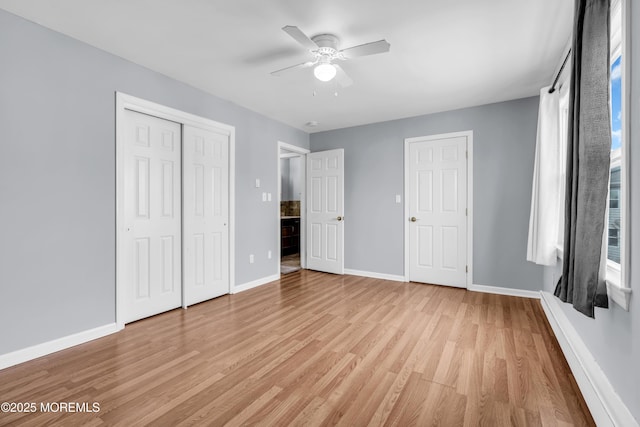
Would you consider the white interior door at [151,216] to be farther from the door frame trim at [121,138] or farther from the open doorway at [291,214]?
the open doorway at [291,214]

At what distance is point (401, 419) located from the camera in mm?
1628

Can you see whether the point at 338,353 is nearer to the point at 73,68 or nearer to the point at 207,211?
the point at 207,211

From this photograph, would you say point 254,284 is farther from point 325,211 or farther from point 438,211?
point 438,211

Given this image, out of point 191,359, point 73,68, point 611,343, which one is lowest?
point 191,359

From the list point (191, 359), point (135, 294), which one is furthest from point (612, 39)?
point (135, 294)

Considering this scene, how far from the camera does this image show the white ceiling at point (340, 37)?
2.11m

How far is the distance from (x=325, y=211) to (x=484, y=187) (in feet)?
8.22

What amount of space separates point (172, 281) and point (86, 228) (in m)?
1.08

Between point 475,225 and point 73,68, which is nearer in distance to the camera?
point 73,68

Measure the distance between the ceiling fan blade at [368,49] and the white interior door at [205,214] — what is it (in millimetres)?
2091

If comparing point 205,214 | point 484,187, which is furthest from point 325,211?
point 484,187

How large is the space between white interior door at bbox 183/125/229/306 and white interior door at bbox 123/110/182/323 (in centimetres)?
11

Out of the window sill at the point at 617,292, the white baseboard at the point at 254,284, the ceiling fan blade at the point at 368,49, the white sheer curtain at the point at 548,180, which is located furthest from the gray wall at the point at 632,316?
the white baseboard at the point at 254,284

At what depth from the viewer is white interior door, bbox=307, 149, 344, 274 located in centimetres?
519
